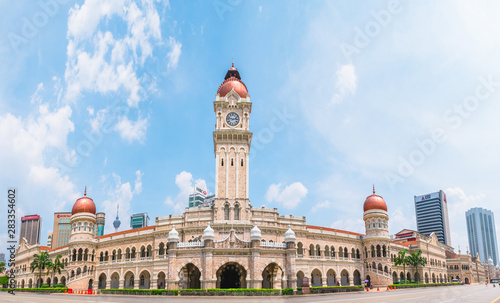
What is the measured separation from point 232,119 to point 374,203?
105 ft

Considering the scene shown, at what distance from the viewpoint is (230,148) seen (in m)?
65.9

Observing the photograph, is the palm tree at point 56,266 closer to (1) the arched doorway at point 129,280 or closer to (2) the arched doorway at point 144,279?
(1) the arched doorway at point 129,280

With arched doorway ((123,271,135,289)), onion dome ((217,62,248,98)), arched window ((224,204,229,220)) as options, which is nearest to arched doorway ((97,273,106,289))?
arched doorway ((123,271,135,289))

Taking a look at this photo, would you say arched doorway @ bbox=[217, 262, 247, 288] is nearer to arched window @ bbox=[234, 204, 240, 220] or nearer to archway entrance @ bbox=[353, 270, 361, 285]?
arched window @ bbox=[234, 204, 240, 220]

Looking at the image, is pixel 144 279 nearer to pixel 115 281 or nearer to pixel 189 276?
pixel 115 281

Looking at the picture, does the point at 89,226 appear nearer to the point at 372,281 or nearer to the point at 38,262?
the point at 38,262

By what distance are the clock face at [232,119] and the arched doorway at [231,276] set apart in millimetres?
31894

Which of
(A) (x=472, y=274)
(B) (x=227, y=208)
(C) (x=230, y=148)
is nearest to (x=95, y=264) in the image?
(B) (x=227, y=208)

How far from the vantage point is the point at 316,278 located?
6800cm

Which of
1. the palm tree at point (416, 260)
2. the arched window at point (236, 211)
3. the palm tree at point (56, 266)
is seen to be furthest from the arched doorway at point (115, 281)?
the palm tree at point (416, 260)

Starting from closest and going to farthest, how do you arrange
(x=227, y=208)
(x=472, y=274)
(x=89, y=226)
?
(x=227, y=208), (x=89, y=226), (x=472, y=274)

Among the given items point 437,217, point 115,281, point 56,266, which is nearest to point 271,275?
point 115,281

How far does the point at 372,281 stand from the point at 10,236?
56.6 meters

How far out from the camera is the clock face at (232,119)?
67375 mm
